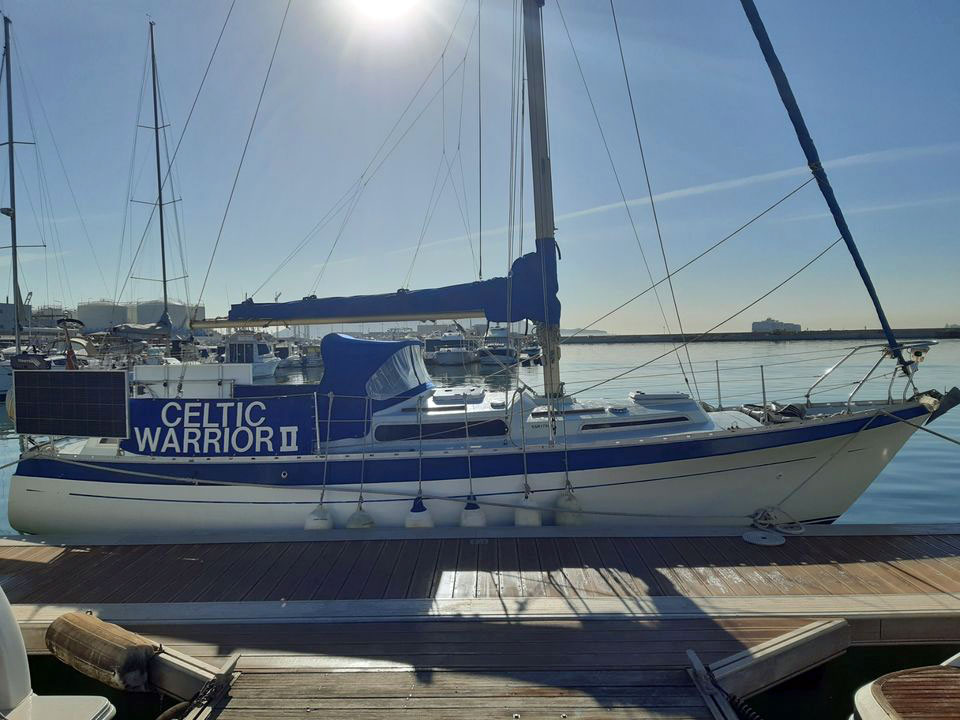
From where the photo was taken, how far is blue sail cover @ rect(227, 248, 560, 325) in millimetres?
7938

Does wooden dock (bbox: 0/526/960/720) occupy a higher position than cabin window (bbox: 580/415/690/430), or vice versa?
cabin window (bbox: 580/415/690/430)

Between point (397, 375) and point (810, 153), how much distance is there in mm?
6542

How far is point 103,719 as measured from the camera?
11.6ft

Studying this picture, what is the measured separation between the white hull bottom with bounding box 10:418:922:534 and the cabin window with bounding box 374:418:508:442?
91 centimetres

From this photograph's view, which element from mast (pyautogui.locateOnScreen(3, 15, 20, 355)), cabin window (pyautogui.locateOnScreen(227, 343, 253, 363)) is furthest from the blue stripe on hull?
cabin window (pyautogui.locateOnScreen(227, 343, 253, 363))

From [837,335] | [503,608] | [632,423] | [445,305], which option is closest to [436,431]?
[445,305]

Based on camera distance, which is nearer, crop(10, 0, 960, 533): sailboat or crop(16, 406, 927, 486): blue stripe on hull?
crop(16, 406, 927, 486): blue stripe on hull

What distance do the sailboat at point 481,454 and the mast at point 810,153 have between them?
0.06 feet

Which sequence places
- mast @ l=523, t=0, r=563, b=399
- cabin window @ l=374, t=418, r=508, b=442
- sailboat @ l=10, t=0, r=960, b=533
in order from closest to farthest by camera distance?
sailboat @ l=10, t=0, r=960, b=533
mast @ l=523, t=0, r=563, b=399
cabin window @ l=374, t=418, r=508, b=442

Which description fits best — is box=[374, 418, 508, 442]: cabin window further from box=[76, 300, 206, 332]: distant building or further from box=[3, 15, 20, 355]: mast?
box=[76, 300, 206, 332]: distant building

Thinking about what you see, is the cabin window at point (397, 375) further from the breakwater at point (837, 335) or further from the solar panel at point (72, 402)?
the breakwater at point (837, 335)

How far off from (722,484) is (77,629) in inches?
271

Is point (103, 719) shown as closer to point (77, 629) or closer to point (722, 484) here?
point (77, 629)

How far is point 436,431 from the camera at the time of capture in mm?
8117
